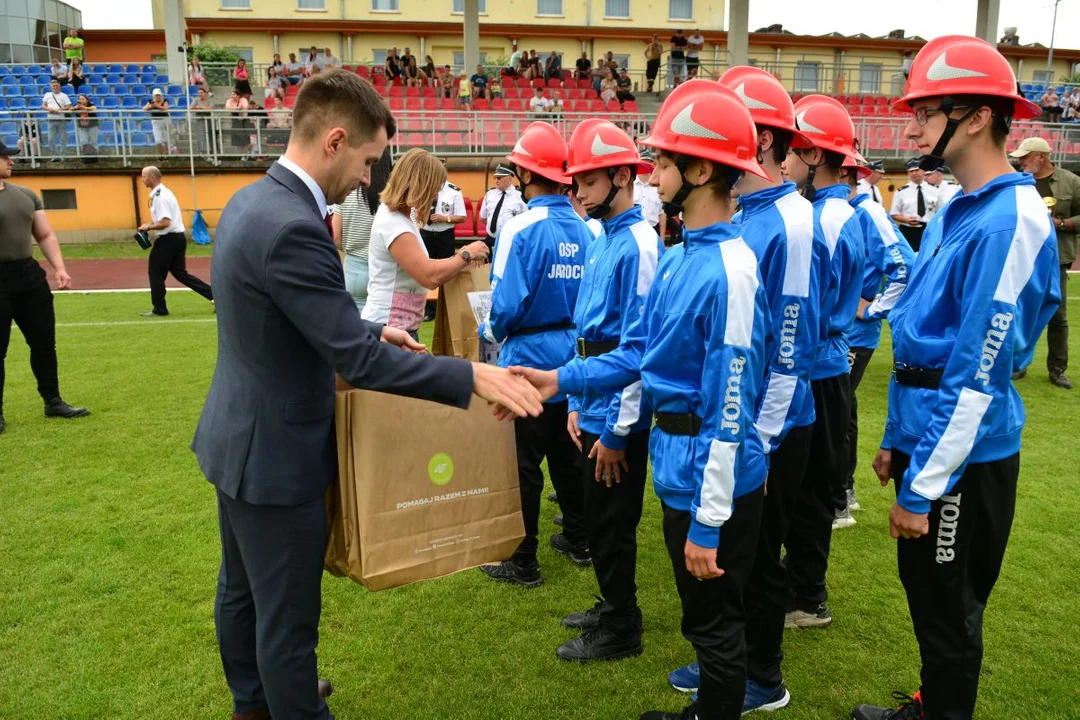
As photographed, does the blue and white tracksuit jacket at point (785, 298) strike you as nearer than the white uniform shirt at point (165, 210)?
Yes

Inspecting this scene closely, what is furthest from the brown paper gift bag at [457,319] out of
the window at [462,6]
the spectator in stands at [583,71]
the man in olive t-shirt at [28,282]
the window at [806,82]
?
the window at [462,6]

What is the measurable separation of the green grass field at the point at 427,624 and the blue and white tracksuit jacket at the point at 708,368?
1.27m

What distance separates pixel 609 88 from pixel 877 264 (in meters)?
24.6

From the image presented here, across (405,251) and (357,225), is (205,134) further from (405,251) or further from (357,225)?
(405,251)

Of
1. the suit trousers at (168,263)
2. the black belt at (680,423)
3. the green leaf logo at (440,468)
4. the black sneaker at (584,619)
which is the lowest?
the black sneaker at (584,619)

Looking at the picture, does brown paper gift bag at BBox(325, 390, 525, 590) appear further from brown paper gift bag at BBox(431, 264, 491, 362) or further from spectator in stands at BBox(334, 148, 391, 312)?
spectator in stands at BBox(334, 148, 391, 312)

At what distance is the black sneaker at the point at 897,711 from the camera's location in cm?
309

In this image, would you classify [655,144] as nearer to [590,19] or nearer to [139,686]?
[139,686]

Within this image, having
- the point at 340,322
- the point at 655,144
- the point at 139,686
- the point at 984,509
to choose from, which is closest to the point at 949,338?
the point at 984,509

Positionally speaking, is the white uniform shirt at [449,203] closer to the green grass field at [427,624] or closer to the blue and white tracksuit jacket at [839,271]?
the green grass field at [427,624]

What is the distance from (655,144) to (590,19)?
44.3 metres

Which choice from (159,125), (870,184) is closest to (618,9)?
(159,125)

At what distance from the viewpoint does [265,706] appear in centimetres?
300

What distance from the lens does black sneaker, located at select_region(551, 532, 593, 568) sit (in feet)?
15.4
